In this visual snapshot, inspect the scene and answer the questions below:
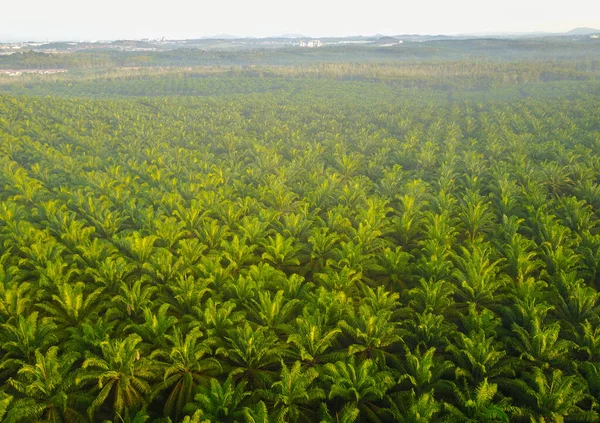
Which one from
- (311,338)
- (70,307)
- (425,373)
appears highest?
(70,307)

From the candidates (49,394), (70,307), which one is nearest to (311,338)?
(49,394)

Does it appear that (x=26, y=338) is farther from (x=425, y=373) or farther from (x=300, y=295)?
(x=425, y=373)

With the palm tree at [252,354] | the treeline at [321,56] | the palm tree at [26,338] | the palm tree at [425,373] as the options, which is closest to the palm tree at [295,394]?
the palm tree at [252,354]

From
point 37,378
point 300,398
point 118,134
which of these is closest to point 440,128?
point 118,134

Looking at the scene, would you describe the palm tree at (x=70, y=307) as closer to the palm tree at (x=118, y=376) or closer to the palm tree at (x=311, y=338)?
the palm tree at (x=118, y=376)

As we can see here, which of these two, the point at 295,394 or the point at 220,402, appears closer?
the point at 220,402

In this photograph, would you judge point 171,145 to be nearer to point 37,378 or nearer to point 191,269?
point 191,269
